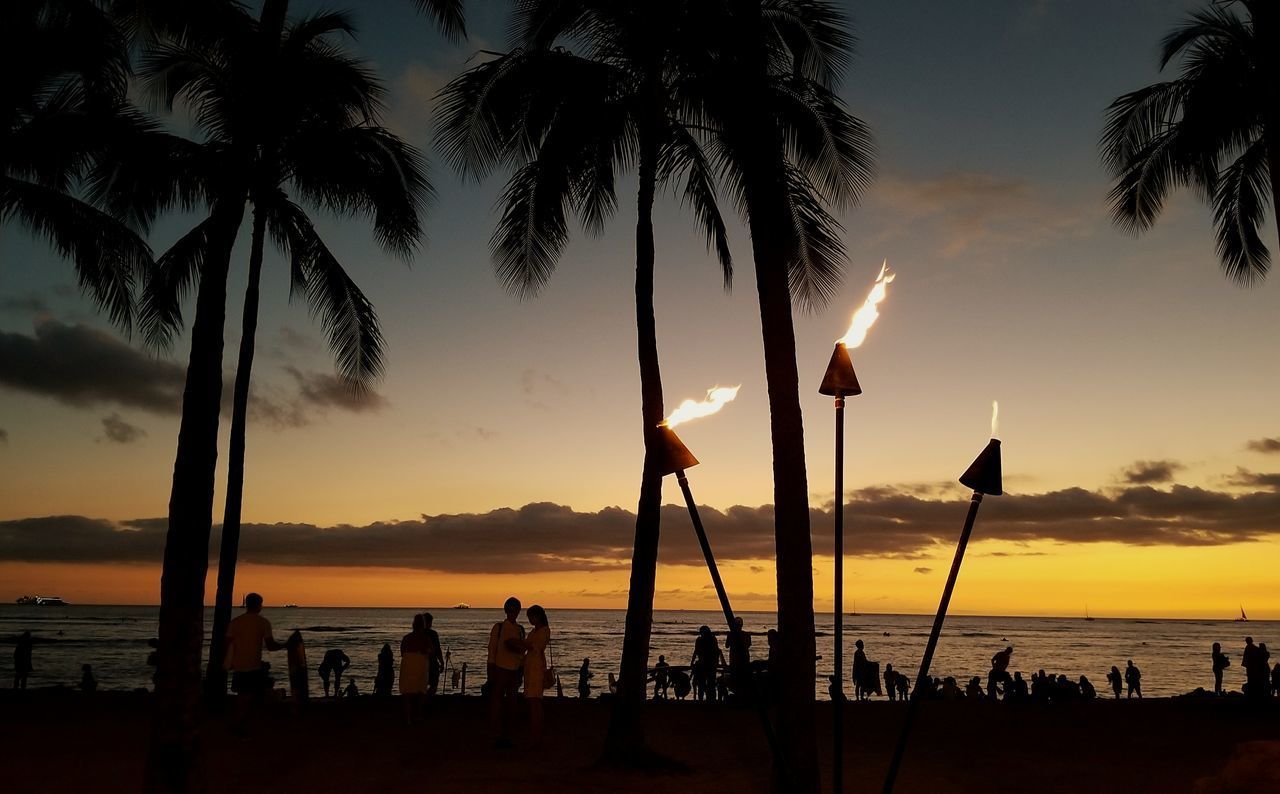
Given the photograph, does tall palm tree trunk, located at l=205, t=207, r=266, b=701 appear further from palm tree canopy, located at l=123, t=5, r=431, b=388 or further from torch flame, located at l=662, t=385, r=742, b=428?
torch flame, located at l=662, t=385, r=742, b=428

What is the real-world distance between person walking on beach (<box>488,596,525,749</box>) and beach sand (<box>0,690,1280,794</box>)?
314 mm

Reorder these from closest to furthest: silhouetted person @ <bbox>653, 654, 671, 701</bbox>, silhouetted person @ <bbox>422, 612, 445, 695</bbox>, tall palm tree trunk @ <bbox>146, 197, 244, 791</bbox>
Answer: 1. tall palm tree trunk @ <bbox>146, 197, 244, 791</bbox>
2. silhouetted person @ <bbox>422, 612, 445, 695</bbox>
3. silhouetted person @ <bbox>653, 654, 671, 701</bbox>

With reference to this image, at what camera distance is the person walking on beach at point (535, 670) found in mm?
12203

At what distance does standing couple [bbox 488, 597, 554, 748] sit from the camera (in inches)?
481

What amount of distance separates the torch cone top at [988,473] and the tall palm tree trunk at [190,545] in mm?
6309

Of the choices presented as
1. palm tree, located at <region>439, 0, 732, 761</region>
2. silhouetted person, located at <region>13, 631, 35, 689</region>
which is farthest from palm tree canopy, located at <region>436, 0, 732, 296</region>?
silhouetted person, located at <region>13, 631, 35, 689</region>

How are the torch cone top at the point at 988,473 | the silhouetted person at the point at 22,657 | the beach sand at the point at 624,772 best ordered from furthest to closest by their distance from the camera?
the silhouetted person at the point at 22,657 < the beach sand at the point at 624,772 < the torch cone top at the point at 988,473

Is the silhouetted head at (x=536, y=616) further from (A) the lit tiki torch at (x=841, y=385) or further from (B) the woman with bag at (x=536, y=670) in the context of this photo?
(A) the lit tiki torch at (x=841, y=385)

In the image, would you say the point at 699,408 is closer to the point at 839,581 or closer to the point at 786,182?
the point at 839,581

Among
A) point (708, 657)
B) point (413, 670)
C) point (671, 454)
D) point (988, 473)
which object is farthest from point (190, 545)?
point (708, 657)

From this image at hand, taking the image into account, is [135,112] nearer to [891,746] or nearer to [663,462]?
[663,462]

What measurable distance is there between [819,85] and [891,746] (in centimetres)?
951

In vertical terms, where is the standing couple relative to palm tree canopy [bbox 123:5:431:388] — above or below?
below

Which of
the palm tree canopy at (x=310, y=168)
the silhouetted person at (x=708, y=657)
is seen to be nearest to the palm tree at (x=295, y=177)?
the palm tree canopy at (x=310, y=168)
